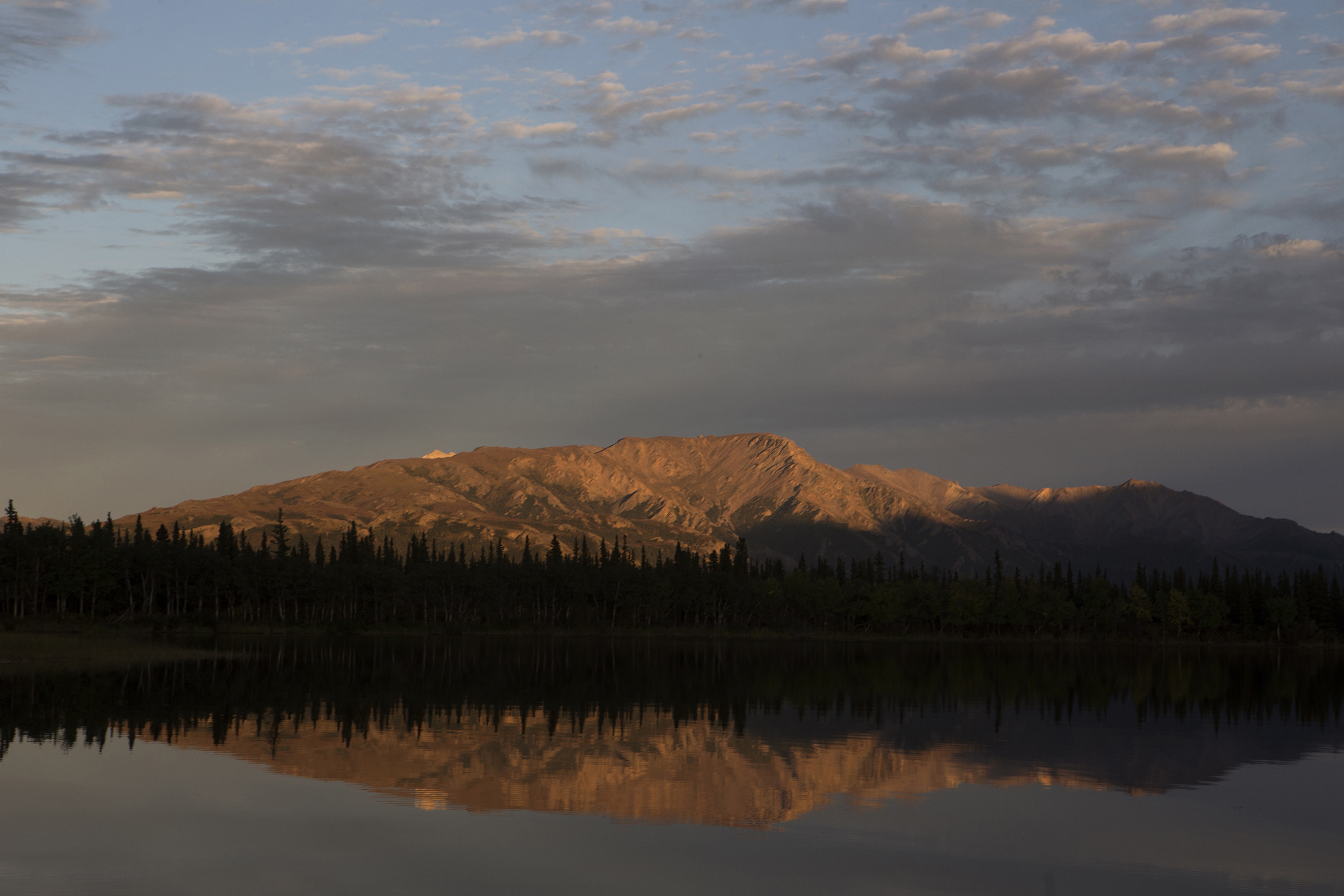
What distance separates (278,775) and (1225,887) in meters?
26.3

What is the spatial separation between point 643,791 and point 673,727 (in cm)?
1715

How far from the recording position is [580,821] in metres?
28.6

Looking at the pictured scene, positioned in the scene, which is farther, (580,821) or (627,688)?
(627,688)

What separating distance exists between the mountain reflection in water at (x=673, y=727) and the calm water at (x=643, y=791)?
269 millimetres

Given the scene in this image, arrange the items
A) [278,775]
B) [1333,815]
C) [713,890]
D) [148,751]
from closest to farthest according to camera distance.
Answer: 1. [713,890]
2. [1333,815]
3. [278,775]
4. [148,751]

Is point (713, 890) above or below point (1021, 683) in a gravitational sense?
above

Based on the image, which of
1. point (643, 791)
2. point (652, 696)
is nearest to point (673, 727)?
point (643, 791)

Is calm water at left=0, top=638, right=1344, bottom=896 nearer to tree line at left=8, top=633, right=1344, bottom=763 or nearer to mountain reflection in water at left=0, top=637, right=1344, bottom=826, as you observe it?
mountain reflection in water at left=0, top=637, right=1344, bottom=826

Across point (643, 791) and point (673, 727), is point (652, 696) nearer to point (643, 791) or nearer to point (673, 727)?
point (673, 727)

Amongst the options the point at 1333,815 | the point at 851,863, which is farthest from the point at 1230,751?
the point at 851,863

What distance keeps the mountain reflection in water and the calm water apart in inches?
10.6

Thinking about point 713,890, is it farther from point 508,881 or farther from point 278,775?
point 278,775

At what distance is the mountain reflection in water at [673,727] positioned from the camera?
34.6m

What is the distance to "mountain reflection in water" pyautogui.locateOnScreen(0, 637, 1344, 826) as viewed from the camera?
114 ft
